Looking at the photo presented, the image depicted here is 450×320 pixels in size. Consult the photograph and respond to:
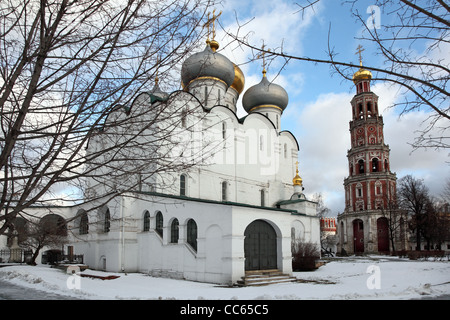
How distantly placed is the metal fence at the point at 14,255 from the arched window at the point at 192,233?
14.5 metres

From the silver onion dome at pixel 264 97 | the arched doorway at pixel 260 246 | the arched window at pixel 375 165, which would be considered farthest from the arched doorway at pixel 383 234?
the arched doorway at pixel 260 246

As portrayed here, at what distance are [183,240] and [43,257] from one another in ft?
43.0

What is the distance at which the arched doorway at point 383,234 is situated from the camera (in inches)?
1746

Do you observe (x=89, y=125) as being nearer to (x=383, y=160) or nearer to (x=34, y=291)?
(x=34, y=291)

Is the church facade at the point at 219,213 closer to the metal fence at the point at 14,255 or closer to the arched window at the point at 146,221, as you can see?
the arched window at the point at 146,221

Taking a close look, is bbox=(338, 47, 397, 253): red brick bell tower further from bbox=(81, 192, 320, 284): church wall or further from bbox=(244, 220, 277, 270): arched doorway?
bbox=(81, 192, 320, 284): church wall

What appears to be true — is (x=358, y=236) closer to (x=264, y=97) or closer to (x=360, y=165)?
(x=360, y=165)

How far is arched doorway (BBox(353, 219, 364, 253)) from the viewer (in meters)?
46.0

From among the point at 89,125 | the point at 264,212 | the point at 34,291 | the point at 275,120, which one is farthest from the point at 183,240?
the point at 275,120

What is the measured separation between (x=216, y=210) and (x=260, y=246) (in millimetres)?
2647

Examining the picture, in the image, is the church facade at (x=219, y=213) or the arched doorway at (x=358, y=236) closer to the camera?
the church facade at (x=219, y=213)

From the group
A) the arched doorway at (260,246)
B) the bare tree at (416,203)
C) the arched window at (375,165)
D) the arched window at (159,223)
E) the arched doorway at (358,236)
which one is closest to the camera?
the arched doorway at (260,246)

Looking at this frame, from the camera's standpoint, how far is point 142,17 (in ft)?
13.7
